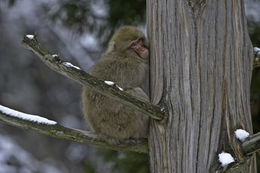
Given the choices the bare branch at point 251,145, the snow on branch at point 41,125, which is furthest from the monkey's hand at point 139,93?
the bare branch at point 251,145

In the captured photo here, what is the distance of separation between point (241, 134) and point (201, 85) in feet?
1.32

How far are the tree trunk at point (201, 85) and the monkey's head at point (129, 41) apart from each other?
2.41 ft

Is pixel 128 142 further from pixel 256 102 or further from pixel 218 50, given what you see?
pixel 256 102

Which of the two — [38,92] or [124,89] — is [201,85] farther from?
[38,92]

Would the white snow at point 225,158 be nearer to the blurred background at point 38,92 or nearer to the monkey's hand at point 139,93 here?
the monkey's hand at point 139,93

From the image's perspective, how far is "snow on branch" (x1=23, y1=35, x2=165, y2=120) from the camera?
271cm

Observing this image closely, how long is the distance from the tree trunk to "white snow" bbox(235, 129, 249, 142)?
0.03 m

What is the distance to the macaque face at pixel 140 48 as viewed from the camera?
3681 millimetres

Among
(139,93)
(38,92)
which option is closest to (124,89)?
(139,93)

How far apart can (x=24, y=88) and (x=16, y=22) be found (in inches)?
76.9

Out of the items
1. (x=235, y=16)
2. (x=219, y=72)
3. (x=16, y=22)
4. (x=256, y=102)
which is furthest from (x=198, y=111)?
(x=16, y=22)

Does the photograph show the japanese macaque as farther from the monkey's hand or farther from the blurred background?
the blurred background

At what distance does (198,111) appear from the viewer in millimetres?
2980

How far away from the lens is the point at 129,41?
4105mm
